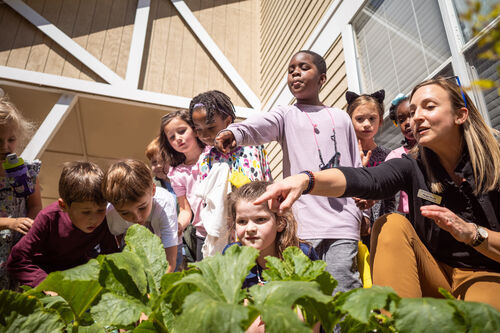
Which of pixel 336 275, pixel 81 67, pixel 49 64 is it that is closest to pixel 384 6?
pixel 336 275

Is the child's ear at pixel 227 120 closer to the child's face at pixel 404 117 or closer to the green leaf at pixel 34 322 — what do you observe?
the child's face at pixel 404 117

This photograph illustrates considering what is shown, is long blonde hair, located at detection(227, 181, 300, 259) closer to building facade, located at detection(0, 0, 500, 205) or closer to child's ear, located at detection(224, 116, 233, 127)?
child's ear, located at detection(224, 116, 233, 127)

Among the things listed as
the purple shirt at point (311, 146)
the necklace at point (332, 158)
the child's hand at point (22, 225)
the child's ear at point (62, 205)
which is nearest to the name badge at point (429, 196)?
the purple shirt at point (311, 146)

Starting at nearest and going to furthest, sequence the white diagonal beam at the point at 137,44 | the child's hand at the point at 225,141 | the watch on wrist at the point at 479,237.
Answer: the watch on wrist at the point at 479,237 → the child's hand at the point at 225,141 → the white diagonal beam at the point at 137,44

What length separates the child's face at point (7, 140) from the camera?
2178 mm

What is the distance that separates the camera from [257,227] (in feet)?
5.91

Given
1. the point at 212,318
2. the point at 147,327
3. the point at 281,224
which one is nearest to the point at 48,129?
the point at 281,224

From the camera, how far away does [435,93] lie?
4.88ft

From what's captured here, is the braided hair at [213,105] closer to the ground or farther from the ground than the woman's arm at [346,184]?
farther from the ground

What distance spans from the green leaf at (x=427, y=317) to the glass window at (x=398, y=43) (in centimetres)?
283

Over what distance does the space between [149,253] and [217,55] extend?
5.90m

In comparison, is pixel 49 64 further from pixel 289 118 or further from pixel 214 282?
pixel 214 282

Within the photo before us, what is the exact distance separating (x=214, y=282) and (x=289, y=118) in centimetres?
189

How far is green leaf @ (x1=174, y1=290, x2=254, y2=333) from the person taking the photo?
0.29 meters
